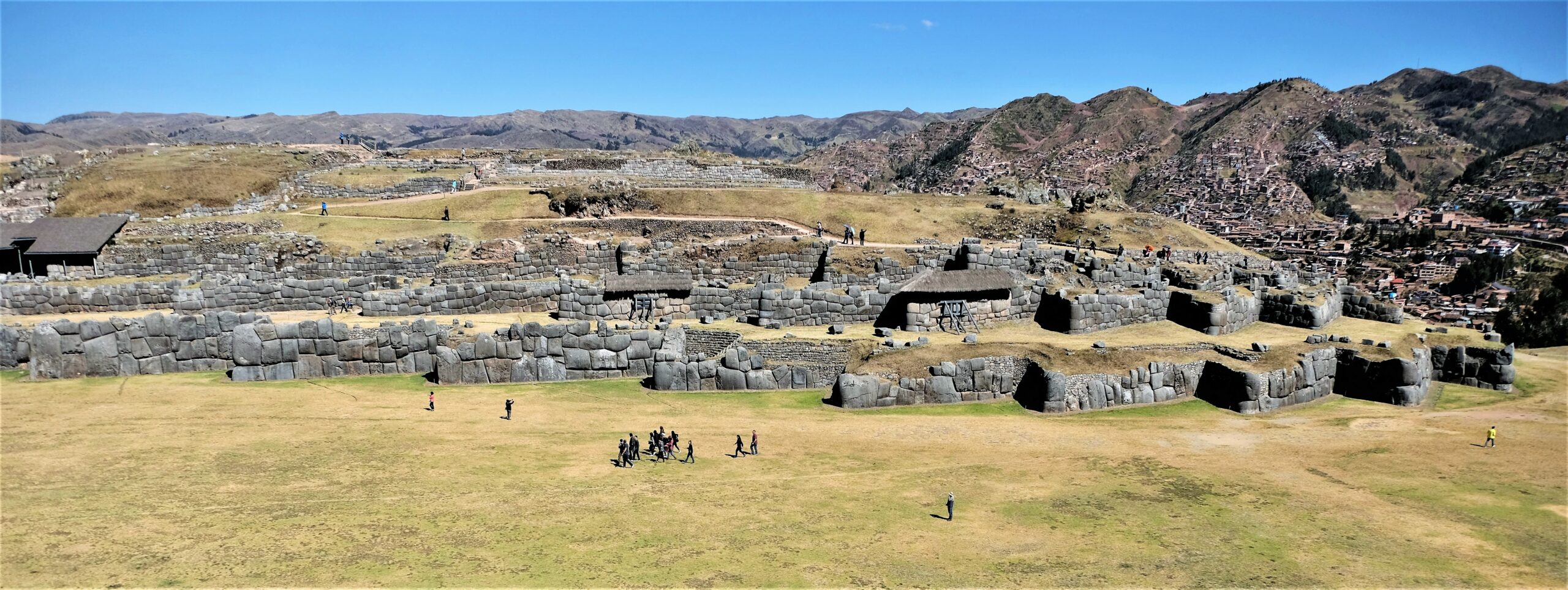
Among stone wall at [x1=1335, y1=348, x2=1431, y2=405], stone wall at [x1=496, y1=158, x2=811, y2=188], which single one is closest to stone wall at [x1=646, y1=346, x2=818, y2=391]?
stone wall at [x1=1335, y1=348, x2=1431, y2=405]

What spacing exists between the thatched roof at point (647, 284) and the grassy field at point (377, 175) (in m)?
33.2

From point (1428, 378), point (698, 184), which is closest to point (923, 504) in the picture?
point (1428, 378)

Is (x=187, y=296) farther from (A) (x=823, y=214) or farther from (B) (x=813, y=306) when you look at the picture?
(A) (x=823, y=214)

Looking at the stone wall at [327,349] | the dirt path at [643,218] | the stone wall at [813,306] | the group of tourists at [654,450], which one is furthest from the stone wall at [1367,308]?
the stone wall at [327,349]

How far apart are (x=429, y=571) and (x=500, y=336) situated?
1528 centimetres

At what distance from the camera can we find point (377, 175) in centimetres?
6081

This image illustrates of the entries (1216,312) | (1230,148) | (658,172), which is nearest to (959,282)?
(1216,312)

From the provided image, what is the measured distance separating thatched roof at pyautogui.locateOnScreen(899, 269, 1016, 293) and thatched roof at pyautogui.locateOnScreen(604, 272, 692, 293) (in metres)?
9.03

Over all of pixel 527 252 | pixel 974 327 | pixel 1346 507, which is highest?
pixel 527 252

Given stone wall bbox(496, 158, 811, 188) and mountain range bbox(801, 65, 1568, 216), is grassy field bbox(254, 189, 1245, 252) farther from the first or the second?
mountain range bbox(801, 65, 1568, 216)

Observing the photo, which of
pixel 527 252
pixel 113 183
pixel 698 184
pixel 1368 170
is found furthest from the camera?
pixel 1368 170

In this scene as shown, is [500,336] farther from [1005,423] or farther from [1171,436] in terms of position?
[1171,436]

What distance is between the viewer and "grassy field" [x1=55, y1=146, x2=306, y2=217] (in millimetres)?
52156

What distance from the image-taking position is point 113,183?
54.3 meters
